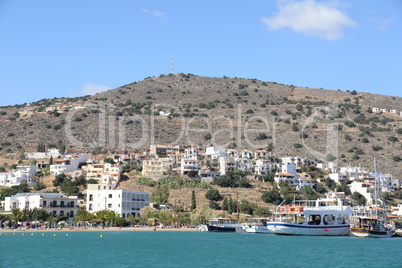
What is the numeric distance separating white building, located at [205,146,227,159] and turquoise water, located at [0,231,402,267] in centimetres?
6677

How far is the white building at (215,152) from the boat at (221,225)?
43.4m

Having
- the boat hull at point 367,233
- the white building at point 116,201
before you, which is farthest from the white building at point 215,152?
the boat hull at point 367,233

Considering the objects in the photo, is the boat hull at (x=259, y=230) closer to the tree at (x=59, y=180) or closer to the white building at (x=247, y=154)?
the tree at (x=59, y=180)

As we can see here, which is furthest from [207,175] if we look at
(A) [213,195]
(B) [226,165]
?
(A) [213,195]

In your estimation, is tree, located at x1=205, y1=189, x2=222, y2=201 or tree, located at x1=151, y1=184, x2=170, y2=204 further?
tree, located at x1=205, y1=189, x2=222, y2=201

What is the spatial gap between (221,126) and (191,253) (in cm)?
10992

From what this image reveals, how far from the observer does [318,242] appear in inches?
2704

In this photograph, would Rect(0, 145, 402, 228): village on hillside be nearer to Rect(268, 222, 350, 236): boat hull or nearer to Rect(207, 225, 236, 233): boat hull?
Rect(207, 225, 236, 233): boat hull

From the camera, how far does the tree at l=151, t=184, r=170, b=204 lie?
10700 cm

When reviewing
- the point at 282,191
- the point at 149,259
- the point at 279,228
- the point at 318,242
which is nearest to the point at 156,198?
the point at 282,191

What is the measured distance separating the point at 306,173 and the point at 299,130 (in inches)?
1104

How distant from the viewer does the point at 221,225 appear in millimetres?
90750

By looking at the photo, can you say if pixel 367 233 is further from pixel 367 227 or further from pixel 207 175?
pixel 207 175

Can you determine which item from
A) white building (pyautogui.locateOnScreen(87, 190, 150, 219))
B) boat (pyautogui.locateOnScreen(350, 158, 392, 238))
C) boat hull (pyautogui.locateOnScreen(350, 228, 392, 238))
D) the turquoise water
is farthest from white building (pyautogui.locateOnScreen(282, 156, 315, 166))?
the turquoise water
